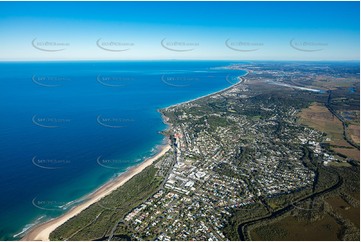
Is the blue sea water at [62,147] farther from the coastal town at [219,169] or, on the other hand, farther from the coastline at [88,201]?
the coastal town at [219,169]

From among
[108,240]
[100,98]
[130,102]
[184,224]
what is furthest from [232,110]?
[108,240]

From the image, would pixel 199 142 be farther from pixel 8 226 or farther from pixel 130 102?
pixel 130 102

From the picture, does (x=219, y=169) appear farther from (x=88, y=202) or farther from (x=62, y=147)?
(x=62, y=147)

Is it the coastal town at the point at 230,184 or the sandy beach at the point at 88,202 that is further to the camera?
the coastal town at the point at 230,184

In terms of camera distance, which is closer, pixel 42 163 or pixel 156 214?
pixel 156 214

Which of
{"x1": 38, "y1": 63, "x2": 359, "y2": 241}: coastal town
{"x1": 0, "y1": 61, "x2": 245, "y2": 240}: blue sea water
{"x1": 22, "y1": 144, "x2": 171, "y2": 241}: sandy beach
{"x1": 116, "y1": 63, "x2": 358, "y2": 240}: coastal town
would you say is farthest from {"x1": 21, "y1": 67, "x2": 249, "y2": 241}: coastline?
{"x1": 116, "y1": 63, "x2": 358, "y2": 240}: coastal town

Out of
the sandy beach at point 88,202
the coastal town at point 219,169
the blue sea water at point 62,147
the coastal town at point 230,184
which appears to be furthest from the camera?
the blue sea water at point 62,147

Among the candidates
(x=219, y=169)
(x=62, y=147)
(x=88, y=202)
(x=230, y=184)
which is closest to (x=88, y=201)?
(x=88, y=202)

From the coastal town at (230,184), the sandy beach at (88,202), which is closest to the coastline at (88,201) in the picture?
the sandy beach at (88,202)

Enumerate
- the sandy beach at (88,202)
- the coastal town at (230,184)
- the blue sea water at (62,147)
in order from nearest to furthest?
the sandy beach at (88,202)
the coastal town at (230,184)
the blue sea water at (62,147)
